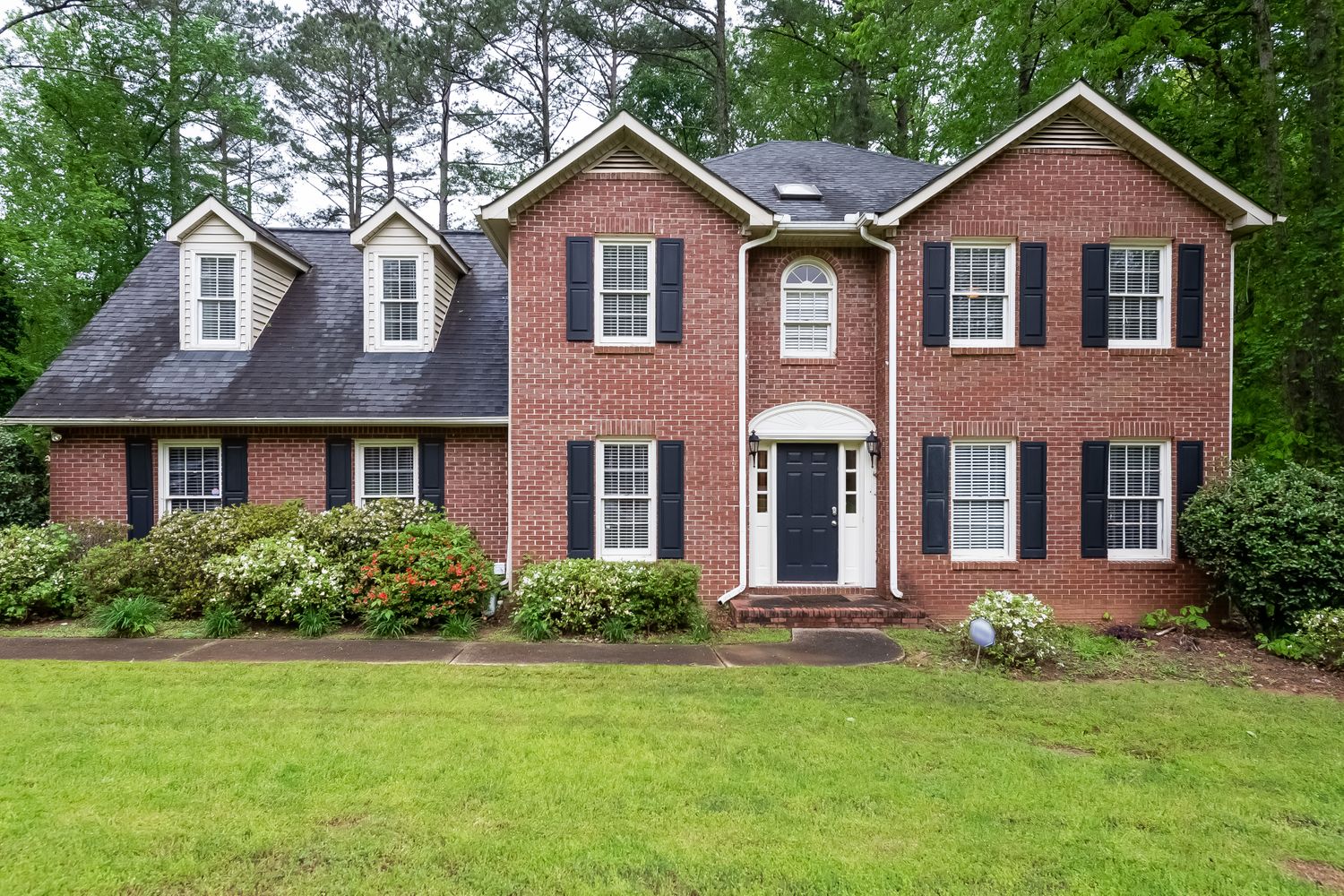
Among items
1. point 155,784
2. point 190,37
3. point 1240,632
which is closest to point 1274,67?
point 1240,632

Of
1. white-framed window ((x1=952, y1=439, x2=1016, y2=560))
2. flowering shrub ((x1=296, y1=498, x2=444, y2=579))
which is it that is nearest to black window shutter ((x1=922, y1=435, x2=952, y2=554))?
white-framed window ((x1=952, y1=439, x2=1016, y2=560))

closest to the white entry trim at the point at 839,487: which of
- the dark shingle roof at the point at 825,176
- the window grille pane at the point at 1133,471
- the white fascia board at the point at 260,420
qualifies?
the dark shingle roof at the point at 825,176

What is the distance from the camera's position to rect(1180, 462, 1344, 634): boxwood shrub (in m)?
8.05

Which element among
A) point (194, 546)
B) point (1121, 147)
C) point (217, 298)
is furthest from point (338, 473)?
point (1121, 147)

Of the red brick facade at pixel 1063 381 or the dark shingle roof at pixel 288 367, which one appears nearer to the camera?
the red brick facade at pixel 1063 381

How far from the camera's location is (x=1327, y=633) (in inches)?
294

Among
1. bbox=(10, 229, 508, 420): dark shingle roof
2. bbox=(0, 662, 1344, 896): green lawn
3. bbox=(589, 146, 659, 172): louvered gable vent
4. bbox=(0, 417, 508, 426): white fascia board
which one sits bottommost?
bbox=(0, 662, 1344, 896): green lawn

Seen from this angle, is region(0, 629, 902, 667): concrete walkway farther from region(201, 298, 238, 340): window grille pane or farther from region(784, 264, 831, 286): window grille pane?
region(201, 298, 238, 340): window grille pane

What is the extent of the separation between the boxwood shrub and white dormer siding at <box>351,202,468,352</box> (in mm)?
12355

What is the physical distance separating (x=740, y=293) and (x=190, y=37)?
1922 cm

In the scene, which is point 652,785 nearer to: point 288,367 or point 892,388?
point 892,388

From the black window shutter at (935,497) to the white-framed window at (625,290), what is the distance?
4.53 m

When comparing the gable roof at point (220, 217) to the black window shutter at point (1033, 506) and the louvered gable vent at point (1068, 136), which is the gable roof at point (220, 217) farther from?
the black window shutter at point (1033, 506)

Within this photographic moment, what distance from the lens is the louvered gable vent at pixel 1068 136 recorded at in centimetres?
970
